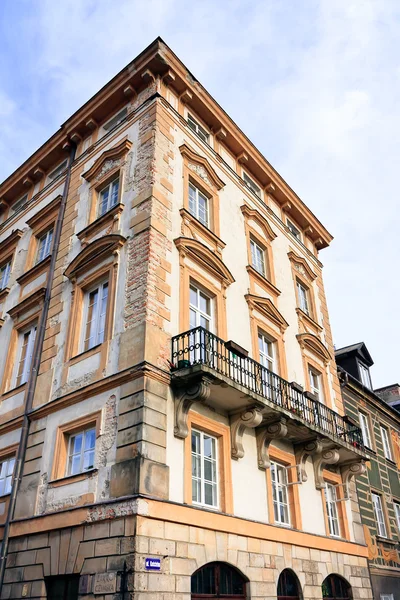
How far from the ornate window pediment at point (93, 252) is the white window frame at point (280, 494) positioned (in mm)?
7203

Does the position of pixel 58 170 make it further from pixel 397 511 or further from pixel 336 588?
pixel 397 511

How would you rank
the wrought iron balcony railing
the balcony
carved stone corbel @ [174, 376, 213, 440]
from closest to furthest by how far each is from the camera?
carved stone corbel @ [174, 376, 213, 440] < the balcony < the wrought iron balcony railing

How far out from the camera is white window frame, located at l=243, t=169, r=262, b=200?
20.5 metres

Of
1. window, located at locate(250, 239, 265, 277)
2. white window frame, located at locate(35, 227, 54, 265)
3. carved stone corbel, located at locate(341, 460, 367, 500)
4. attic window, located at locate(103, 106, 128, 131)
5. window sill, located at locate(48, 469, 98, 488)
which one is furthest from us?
window, located at locate(250, 239, 265, 277)

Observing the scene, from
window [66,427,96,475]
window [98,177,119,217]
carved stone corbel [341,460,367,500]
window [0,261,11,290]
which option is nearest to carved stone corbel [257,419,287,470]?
window [66,427,96,475]

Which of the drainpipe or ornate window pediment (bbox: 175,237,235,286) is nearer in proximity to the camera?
the drainpipe

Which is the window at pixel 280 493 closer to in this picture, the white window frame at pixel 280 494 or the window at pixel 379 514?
the white window frame at pixel 280 494

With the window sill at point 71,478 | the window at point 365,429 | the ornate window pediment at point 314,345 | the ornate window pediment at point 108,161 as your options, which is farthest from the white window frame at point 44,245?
the window at point 365,429

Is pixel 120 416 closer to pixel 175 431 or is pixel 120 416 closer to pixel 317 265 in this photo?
pixel 175 431

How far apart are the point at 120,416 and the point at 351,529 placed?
32.7 ft

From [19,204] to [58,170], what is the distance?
2.68 metres

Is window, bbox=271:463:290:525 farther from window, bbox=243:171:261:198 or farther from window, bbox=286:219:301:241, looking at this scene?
window, bbox=286:219:301:241

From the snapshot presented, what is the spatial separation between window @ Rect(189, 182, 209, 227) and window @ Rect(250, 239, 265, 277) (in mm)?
2560

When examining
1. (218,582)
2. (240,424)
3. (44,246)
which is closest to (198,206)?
(44,246)
